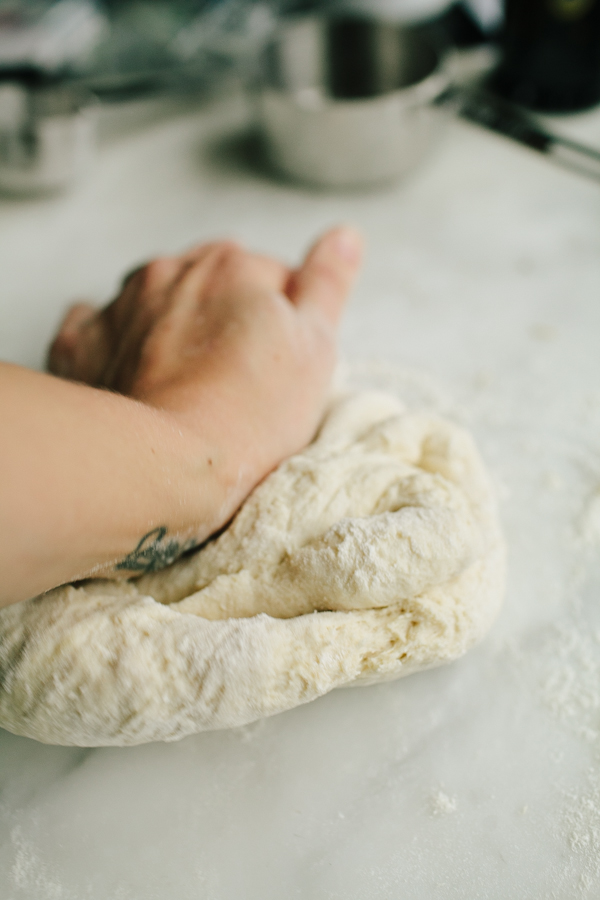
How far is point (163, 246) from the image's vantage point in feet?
5.01

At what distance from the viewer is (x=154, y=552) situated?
2.33 feet

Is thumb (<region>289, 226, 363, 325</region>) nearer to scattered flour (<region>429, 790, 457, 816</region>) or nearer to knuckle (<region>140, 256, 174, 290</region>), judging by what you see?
knuckle (<region>140, 256, 174, 290</region>)

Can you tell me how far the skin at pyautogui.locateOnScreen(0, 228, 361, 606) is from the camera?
566mm

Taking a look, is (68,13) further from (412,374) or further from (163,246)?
(412,374)

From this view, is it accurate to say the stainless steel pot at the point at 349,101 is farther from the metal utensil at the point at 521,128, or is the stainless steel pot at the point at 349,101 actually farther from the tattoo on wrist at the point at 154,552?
the tattoo on wrist at the point at 154,552

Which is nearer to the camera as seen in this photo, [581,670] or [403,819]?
[403,819]

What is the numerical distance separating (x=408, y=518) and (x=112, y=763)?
42 cm

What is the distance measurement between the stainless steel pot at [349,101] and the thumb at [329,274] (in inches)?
17.2

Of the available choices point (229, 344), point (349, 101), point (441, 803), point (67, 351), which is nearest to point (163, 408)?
point (229, 344)

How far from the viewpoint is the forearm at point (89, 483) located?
0.55 metres

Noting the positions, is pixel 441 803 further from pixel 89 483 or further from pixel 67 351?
pixel 67 351

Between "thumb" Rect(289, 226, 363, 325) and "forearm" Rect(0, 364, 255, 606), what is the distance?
375 mm

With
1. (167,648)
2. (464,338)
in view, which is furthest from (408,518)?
(464,338)

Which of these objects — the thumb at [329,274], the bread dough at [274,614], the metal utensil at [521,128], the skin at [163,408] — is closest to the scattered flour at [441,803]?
the bread dough at [274,614]
